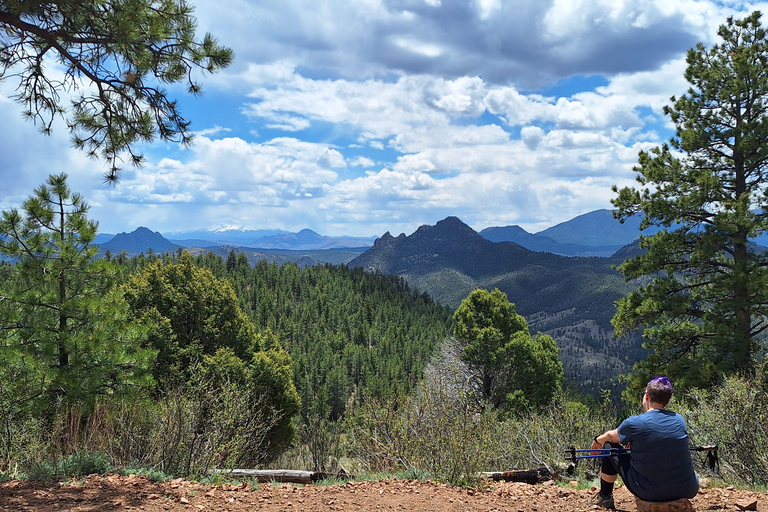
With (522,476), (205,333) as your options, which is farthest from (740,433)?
(205,333)

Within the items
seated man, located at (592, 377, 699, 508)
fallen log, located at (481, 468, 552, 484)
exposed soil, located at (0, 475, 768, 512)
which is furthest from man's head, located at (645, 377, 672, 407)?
fallen log, located at (481, 468, 552, 484)

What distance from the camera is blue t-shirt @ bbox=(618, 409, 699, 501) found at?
4.50 m

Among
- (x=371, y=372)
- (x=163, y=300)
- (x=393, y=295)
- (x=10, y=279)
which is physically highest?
(x=10, y=279)

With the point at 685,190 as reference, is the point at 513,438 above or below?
below

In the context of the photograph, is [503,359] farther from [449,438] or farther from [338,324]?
[338,324]

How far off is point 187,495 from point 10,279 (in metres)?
7.51

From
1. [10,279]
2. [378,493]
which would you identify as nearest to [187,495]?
[378,493]

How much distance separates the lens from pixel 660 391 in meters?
4.65

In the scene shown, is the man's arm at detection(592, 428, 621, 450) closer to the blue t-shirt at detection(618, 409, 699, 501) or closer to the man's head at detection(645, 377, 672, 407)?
the blue t-shirt at detection(618, 409, 699, 501)

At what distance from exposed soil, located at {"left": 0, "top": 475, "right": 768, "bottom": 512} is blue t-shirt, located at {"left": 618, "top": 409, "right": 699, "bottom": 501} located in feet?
Result: 3.26

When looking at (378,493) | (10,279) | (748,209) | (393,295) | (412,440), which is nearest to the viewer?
(378,493)

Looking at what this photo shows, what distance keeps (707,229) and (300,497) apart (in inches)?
483

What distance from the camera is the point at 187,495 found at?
541 cm

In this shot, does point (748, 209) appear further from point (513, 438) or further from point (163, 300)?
point (163, 300)
